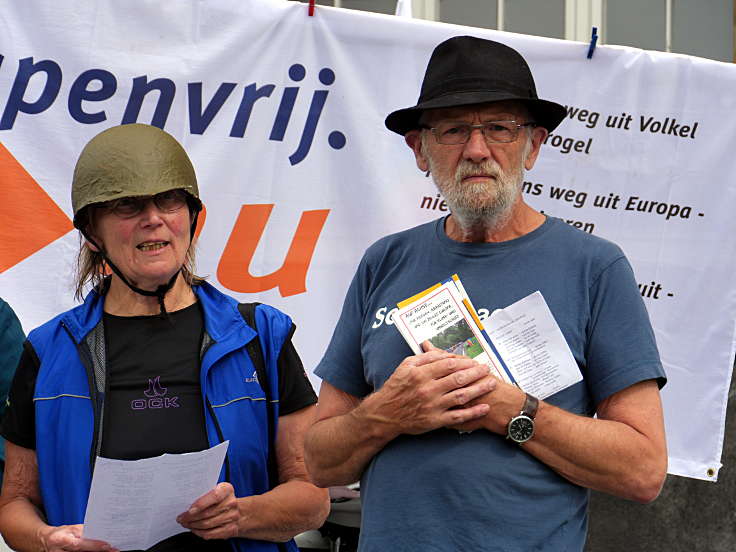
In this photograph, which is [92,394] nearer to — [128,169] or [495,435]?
[128,169]

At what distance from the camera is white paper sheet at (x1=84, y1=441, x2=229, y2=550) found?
2271 mm

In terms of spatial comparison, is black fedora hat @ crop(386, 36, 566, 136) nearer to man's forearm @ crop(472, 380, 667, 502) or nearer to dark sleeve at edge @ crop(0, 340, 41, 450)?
man's forearm @ crop(472, 380, 667, 502)

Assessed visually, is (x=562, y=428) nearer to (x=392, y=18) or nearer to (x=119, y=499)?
(x=119, y=499)

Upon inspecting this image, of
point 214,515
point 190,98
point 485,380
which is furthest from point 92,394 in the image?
point 190,98

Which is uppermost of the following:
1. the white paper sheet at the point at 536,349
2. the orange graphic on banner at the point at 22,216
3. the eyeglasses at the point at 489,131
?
the eyeglasses at the point at 489,131

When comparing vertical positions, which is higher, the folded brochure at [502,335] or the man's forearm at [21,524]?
the folded brochure at [502,335]

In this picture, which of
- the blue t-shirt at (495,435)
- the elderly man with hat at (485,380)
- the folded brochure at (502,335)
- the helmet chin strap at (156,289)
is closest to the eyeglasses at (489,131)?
the elderly man with hat at (485,380)

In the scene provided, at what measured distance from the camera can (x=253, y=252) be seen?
143 inches

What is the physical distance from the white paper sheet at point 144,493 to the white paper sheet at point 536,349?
2.23 ft

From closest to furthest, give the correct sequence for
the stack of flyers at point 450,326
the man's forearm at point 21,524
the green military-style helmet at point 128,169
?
the stack of flyers at point 450,326 < the man's forearm at point 21,524 < the green military-style helmet at point 128,169

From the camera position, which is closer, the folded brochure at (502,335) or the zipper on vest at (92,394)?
the folded brochure at (502,335)

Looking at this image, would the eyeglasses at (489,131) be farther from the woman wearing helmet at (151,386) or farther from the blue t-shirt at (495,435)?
the woman wearing helmet at (151,386)

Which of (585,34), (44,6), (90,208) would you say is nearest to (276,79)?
(44,6)

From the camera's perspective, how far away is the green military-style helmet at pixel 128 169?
259 centimetres
